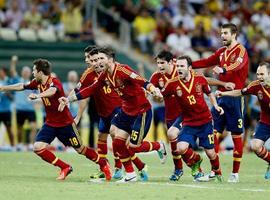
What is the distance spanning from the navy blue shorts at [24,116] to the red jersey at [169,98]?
1000cm

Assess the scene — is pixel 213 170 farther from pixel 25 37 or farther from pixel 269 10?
pixel 269 10

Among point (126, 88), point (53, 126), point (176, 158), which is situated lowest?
point (176, 158)

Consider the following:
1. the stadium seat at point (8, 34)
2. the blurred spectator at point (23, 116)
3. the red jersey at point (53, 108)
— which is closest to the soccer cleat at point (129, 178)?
the red jersey at point (53, 108)

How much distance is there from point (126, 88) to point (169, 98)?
1423 millimetres

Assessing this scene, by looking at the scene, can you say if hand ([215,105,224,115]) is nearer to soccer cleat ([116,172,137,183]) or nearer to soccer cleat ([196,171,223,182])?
soccer cleat ([196,171,223,182])

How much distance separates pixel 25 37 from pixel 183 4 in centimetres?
550

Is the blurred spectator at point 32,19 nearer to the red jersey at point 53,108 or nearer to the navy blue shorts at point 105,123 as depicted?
the navy blue shorts at point 105,123

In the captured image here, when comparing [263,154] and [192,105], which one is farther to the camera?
[263,154]

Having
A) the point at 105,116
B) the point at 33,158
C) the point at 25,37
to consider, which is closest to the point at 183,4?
the point at 25,37

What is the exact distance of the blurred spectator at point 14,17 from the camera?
31781 millimetres

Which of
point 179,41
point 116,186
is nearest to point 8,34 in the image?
point 179,41

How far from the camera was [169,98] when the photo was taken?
61.0ft

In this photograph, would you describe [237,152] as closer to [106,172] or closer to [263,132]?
[263,132]

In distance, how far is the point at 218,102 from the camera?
18.8 metres
